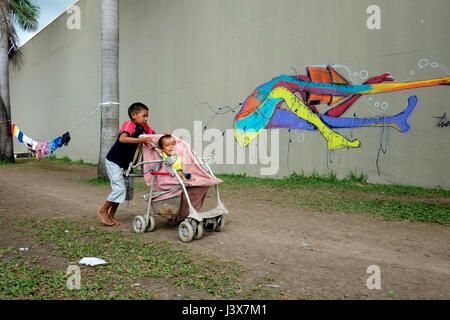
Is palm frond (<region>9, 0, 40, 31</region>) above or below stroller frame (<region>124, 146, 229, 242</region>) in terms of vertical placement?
above

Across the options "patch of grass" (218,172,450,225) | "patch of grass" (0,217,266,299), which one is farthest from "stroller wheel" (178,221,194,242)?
"patch of grass" (218,172,450,225)

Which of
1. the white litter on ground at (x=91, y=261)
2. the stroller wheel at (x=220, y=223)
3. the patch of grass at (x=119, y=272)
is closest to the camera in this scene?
the patch of grass at (x=119, y=272)

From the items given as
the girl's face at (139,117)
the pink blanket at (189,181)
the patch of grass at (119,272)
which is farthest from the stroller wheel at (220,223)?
the girl's face at (139,117)

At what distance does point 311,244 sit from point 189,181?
152 centimetres

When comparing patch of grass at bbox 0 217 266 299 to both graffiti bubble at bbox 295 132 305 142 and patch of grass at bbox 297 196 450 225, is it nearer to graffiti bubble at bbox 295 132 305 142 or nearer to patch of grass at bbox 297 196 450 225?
patch of grass at bbox 297 196 450 225

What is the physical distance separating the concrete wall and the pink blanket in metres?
4.47

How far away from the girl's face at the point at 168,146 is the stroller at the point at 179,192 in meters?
0.08

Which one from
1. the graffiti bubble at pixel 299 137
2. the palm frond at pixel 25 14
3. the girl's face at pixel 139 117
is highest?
the palm frond at pixel 25 14

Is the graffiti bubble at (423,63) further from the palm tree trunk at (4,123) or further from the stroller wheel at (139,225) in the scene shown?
the palm tree trunk at (4,123)

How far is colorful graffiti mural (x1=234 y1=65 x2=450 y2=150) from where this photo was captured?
24.2 feet

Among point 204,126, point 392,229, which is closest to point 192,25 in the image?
point 204,126

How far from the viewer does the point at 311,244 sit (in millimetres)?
4066

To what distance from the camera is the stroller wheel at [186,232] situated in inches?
159

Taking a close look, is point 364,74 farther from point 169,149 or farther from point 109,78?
point 109,78
